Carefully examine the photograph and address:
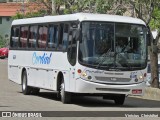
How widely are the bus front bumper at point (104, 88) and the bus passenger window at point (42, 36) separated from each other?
12.3ft

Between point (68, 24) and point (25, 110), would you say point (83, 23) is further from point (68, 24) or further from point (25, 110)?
point (25, 110)

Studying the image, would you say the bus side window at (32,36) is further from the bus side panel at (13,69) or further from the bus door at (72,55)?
the bus door at (72,55)

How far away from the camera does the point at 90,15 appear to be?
21125 millimetres

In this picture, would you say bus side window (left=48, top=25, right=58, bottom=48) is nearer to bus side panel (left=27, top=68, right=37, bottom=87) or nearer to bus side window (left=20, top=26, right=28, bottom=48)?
bus side panel (left=27, top=68, right=37, bottom=87)

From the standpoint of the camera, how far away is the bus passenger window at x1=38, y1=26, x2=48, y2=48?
23781mm

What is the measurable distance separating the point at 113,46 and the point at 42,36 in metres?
3.96

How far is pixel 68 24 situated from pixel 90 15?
2.90ft

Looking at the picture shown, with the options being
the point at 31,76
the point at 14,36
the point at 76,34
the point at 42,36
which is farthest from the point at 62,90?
the point at 14,36

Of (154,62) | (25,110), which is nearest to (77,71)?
(25,110)

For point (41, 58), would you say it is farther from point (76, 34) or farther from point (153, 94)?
point (153, 94)

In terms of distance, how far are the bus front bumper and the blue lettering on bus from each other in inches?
115

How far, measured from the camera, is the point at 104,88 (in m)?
20.5

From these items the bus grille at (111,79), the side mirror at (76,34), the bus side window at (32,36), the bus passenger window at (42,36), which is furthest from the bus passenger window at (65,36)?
the bus side window at (32,36)

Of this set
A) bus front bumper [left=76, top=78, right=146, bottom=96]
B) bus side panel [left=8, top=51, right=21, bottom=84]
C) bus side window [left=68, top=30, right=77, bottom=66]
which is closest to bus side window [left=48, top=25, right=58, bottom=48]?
bus side window [left=68, top=30, right=77, bottom=66]
